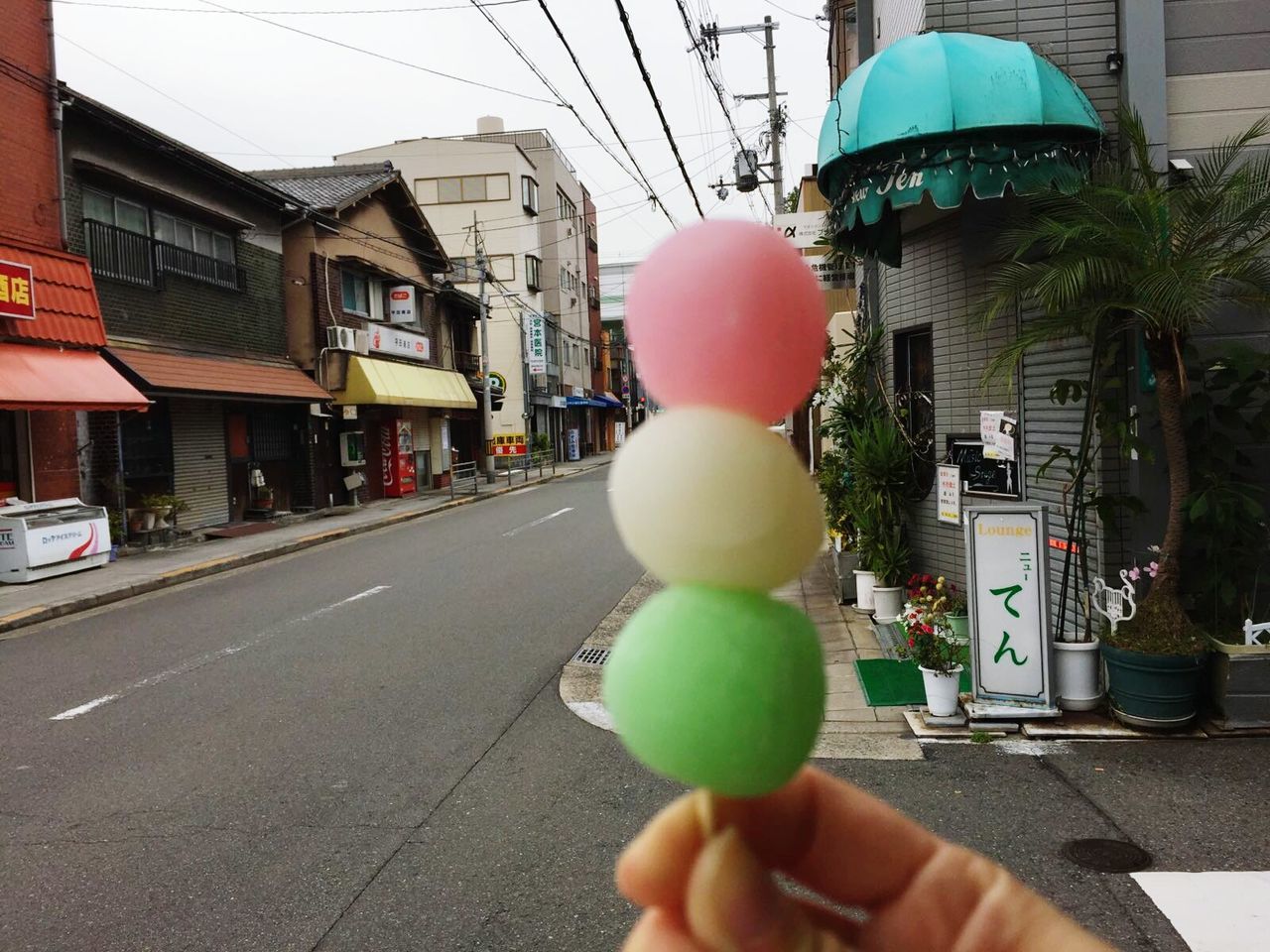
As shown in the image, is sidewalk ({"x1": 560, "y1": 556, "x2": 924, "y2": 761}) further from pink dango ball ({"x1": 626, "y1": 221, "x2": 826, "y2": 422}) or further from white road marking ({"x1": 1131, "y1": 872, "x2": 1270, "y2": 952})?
pink dango ball ({"x1": 626, "y1": 221, "x2": 826, "y2": 422})

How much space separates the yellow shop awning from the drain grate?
15.6 metres

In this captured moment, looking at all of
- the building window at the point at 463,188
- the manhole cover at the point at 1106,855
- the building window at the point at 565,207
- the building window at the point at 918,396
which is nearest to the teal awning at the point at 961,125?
the building window at the point at 918,396

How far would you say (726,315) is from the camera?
0.86 m

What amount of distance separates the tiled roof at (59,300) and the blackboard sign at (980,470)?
12.8 m

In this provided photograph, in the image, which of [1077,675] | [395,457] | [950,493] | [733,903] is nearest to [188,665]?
[950,493]

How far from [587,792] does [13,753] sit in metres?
3.95

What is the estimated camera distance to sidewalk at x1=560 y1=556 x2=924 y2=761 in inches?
213

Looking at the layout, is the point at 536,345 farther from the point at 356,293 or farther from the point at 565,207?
the point at 356,293

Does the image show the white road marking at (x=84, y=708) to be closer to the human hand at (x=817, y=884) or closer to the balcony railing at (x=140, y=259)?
the human hand at (x=817, y=884)

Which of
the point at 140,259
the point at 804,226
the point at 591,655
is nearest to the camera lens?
the point at 591,655

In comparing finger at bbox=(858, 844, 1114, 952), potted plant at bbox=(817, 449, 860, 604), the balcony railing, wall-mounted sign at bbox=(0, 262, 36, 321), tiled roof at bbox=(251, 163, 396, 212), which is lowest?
potted plant at bbox=(817, 449, 860, 604)

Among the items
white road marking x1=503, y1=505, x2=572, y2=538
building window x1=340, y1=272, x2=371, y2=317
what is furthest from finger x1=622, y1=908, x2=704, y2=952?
building window x1=340, y1=272, x2=371, y2=317

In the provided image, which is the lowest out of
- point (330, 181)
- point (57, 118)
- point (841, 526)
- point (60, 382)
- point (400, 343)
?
point (841, 526)

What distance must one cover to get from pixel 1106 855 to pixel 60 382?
13.9 metres
